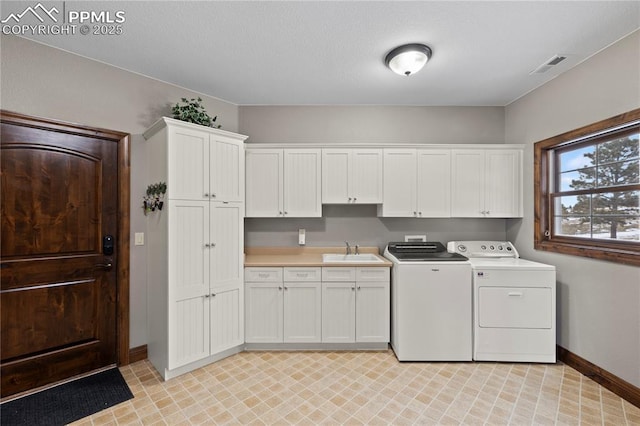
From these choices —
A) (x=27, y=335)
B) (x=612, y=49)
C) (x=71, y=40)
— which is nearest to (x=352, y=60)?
(x=612, y=49)

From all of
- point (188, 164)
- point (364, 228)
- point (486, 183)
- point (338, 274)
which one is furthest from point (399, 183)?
point (188, 164)

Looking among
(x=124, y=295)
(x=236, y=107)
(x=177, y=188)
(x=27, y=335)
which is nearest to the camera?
(x=27, y=335)

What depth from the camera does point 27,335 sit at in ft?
6.65

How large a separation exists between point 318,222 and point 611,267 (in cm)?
259

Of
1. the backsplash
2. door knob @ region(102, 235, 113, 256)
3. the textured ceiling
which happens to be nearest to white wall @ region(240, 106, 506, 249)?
the backsplash

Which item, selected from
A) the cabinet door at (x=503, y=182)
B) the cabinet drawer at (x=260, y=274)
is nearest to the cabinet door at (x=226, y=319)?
the cabinet drawer at (x=260, y=274)

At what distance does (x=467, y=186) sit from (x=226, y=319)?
289 cm

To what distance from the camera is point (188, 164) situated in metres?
2.29

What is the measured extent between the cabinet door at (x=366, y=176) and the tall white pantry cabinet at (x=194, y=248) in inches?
47.2

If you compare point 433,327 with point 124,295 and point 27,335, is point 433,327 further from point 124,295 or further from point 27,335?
point 27,335

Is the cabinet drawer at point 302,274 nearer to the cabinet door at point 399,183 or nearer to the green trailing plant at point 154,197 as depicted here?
the cabinet door at point 399,183

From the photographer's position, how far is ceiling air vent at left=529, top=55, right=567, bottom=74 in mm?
2234

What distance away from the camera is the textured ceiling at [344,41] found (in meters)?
1.73

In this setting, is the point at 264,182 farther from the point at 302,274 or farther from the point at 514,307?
the point at 514,307
